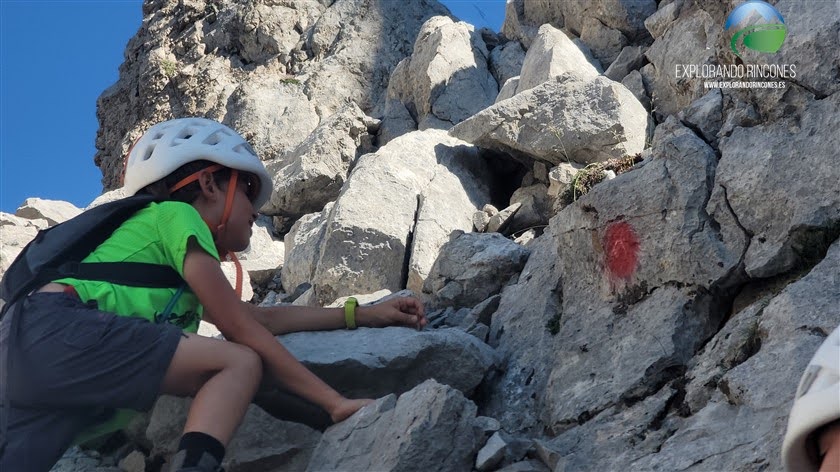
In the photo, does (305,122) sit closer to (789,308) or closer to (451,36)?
(451,36)

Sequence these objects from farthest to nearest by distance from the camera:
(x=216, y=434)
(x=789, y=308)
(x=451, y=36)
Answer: (x=451, y=36), (x=789, y=308), (x=216, y=434)

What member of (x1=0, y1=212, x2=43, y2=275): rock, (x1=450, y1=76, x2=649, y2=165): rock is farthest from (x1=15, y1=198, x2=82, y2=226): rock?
(x1=450, y1=76, x2=649, y2=165): rock

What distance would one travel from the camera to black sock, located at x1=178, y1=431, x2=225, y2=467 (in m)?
4.07

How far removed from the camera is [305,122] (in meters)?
20.4

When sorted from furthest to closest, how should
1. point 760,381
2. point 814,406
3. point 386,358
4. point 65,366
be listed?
point 386,358, point 65,366, point 760,381, point 814,406

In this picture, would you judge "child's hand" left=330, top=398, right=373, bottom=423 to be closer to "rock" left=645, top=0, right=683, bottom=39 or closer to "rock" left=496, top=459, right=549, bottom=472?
"rock" left=496, top=459, right=549, bottom=472

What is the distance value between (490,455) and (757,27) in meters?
3.73

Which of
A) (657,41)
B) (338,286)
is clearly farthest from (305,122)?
(338,286)

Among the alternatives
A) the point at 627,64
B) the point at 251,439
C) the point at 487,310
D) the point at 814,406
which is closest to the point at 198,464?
the point at 251,439

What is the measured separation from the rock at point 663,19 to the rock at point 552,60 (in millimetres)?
980

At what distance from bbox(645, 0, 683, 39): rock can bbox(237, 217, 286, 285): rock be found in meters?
5.90

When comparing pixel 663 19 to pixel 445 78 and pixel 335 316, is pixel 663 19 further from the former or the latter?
pixel 335 316

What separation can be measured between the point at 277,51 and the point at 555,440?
62.6 feet

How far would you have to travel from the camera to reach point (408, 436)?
4293mm
